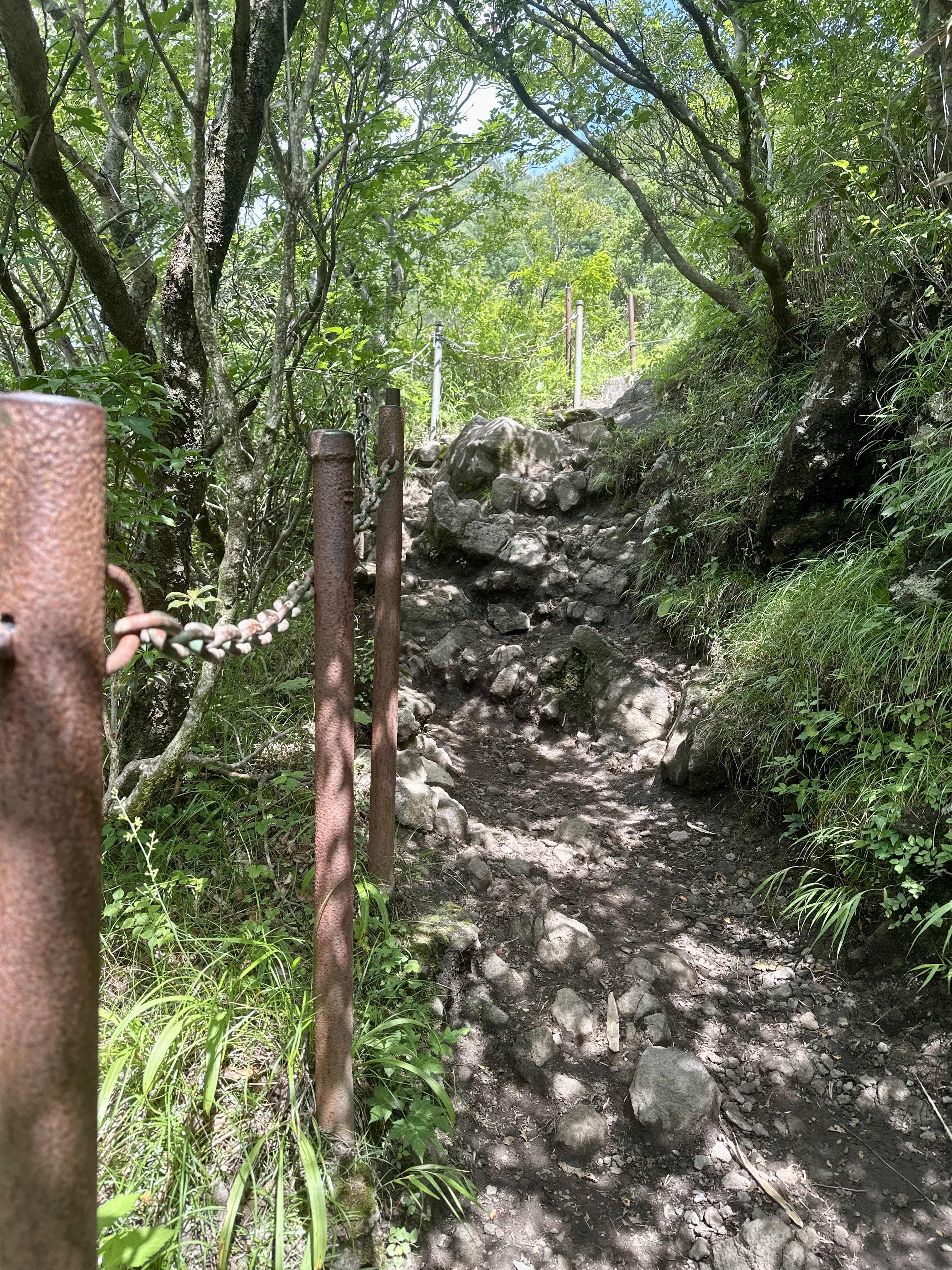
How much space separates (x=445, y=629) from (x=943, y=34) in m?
4.23

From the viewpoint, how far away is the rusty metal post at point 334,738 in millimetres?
1664

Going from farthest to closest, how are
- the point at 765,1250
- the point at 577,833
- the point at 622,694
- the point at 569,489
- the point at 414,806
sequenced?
the point at 569,489 < the point at 622,694 < the point at 577,833 < the point at 414,806 < the point at 765,1250

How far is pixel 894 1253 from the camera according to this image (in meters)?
1.99

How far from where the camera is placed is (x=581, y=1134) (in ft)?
7.45

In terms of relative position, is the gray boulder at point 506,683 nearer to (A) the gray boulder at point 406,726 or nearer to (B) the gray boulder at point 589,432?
(A) the gray boulder at point 406,726

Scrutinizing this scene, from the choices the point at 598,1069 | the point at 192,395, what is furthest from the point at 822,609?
the point at 192,395

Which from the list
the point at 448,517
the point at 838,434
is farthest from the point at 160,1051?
the point at 448,517

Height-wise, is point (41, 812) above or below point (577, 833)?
above

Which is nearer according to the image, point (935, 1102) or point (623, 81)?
point (935, 1102)

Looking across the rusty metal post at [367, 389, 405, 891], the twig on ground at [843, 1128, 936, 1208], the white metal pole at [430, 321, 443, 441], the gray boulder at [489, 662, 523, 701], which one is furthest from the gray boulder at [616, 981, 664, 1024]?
the white metal pole at [430, 321, 443, 441]

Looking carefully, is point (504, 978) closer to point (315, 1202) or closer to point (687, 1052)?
point (687, 1052)

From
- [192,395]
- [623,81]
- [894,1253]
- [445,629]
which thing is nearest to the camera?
[894,1253]

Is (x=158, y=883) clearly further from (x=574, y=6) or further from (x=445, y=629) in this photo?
(x=574, y=6)

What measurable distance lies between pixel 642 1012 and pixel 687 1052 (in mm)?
211
